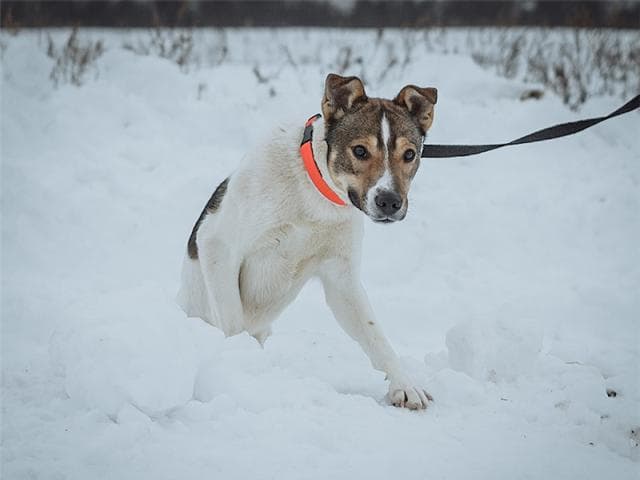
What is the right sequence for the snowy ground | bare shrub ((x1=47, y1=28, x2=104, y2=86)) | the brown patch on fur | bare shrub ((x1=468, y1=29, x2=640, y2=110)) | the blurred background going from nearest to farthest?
the snowy ground → the brown patch on fur → bare shrub ((x1=47, y1=28, x2=104, y2=86)) → bare shrub ((x1=468, y1=29, x2=640, y2=110)) → the blurred background

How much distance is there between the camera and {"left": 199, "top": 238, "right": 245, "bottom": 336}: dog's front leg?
3504 millimetres

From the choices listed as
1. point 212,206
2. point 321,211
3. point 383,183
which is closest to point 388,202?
point 383,183

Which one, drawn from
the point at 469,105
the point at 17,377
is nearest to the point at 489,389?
the point at 17,377

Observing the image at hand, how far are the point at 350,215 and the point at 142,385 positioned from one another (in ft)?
4.52

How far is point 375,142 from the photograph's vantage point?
313cm

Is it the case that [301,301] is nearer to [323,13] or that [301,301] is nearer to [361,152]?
[361,152]

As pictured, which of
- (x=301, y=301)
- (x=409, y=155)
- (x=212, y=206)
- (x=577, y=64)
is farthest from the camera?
(x=577, y=64)

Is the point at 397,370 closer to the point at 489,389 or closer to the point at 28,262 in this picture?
the point at 489,389

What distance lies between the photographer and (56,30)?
1055cm

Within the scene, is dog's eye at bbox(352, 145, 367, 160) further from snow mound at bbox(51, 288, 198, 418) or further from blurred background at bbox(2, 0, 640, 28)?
blurred background at bbox(2, 0, 640, 28)

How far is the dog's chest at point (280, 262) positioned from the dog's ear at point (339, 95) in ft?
1.88

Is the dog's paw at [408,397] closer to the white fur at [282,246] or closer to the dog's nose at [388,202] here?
the white fur at [282,246]

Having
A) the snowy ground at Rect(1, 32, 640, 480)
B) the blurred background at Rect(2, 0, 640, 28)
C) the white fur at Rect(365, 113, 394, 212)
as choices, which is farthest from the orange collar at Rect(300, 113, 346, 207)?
the blurred background at Rect(2, 0, 640, 28)

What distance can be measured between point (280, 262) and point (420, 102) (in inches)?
42.6
